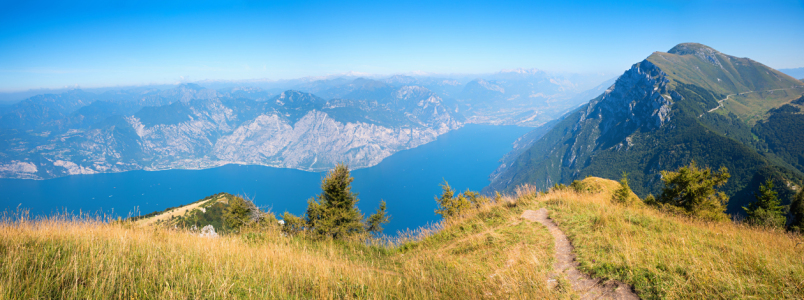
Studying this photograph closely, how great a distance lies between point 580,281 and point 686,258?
1.68 metres

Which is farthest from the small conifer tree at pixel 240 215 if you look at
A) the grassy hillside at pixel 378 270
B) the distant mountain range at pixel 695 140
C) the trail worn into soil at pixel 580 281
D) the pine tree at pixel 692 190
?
the distant mountain range at pixel 695 140

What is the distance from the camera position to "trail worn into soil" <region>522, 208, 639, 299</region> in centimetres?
430

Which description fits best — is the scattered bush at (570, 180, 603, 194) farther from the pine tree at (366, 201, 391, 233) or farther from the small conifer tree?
the small conifer tree

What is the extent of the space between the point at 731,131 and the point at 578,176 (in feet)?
272

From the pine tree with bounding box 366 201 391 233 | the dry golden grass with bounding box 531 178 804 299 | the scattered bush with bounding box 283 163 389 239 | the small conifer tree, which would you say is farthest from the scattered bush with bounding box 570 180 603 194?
the small conifer tree

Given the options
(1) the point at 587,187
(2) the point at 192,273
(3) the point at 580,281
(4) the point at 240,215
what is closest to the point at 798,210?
(1) the point at 587,187

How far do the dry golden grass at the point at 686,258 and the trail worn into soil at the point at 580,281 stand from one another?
15 cm

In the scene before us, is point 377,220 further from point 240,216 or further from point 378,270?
point 378,270

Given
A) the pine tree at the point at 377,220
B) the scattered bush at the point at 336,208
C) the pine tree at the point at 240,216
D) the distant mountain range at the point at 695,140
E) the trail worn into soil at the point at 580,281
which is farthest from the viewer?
the distant mountain range at the point at 695,140

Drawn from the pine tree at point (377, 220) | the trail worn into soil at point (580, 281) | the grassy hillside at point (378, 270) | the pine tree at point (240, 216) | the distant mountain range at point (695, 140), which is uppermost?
the grassy hillside at point (378, 270)

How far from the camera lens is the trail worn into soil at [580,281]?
4297 millimetres

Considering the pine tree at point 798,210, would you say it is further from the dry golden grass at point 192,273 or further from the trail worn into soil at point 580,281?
the dry golden grass at point 192,273

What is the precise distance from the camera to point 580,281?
4918 mm

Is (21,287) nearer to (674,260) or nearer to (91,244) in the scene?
(91,244)
